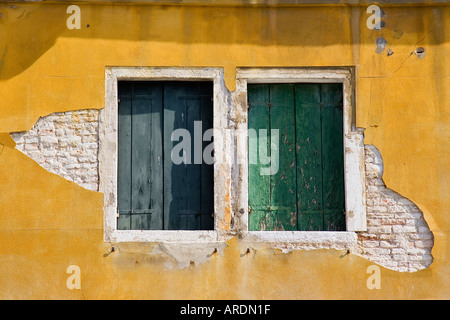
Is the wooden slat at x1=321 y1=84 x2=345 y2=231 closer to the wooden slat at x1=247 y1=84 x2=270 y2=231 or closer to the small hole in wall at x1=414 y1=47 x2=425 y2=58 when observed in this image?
the wooden slat at x1=247 y1=84 x2=270 y2=231

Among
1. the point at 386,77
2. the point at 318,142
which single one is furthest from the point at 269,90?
the point at 386,77

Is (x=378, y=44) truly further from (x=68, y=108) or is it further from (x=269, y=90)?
(x=68, y=108)

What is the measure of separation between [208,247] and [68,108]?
1.77 m

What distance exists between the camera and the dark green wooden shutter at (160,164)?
6.61m

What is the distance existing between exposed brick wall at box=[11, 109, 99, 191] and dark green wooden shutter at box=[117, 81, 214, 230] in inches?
10.5

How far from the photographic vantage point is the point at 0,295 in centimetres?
635

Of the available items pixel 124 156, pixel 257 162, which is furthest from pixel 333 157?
pixel 124 156

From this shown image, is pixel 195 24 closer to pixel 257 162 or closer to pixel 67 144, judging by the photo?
pixel 257 162

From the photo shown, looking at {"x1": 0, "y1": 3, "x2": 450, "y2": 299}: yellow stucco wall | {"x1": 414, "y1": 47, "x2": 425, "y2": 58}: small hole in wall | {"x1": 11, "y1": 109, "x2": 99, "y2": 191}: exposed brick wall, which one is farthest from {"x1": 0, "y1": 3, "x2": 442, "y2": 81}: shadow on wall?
{"x1": 11, "y1": 109, "x2": 99, "y2": 191}: exposed brick wall

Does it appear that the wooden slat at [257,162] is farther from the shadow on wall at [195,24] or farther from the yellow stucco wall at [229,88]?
the shadow on wall at [195,24]

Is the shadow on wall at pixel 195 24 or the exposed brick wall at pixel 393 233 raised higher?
the shadow on wall at pixel 195 24

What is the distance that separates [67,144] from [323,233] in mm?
2430

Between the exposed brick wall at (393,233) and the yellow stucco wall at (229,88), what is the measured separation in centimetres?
8

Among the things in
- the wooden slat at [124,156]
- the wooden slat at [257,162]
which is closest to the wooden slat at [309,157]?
the wooden slat at [257,162]
